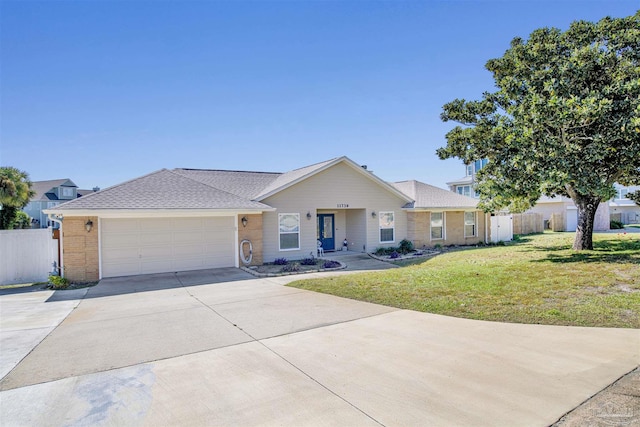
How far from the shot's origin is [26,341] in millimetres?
6410

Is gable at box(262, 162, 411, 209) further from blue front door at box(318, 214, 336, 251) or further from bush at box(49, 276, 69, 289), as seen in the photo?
bush at box(49, 276, 69, 289)

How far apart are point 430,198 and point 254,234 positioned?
11759 millimetres

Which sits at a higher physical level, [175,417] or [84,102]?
[84,102]

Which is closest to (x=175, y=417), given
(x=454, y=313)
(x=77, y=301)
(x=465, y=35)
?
(x=454, y=313)

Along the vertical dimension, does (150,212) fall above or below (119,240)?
above

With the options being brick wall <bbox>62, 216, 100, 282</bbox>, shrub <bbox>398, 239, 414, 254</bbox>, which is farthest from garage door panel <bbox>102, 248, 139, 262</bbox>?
shrub <bbox>398, 239, 414, 254</bbox>

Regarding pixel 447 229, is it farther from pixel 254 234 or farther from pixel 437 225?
pixel 254 234

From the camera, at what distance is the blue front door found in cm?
1972

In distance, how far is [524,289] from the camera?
905cm

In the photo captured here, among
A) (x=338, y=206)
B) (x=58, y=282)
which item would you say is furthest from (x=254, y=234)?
(x=58, y=282)

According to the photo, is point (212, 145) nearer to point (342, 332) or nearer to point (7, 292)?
point (7, 292)

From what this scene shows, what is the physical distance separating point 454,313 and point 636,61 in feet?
39.9

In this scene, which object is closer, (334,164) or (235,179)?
(334,164)

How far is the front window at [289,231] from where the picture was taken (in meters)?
17.1
